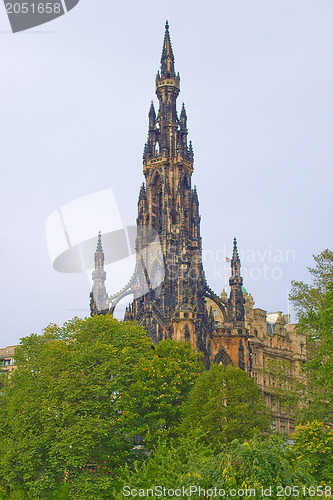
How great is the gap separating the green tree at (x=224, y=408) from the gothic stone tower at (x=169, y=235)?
27590 millimetres

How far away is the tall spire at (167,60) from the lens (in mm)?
102938

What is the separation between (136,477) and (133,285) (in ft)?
189

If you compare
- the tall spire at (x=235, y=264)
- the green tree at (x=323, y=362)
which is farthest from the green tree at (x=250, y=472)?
the tall spire at (x=235, y=264)

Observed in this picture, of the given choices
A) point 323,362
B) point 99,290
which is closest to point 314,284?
point 323,362

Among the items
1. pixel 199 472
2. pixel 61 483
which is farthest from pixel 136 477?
pixel 61 483

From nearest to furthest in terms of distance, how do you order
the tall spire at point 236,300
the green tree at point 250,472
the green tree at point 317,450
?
the green tree at point 250,472, the green tree at point 317,450, the tall spire at point 236,300

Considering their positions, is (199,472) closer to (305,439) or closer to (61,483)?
(305,439)

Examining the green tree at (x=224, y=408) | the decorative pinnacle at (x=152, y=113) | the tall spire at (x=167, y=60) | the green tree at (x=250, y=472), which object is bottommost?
the green tree at (x=250, y=472)

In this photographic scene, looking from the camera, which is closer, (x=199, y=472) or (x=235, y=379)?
(x=199, y=472)

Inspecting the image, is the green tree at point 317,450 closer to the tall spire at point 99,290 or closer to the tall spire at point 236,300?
the tall spire at point 236,300

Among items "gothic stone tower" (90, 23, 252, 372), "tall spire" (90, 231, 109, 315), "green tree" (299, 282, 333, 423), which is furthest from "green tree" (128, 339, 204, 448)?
"tall spire" (90, 231, 109, 315)

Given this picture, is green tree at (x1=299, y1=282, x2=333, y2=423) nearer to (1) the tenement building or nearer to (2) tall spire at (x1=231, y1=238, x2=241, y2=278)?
(1) the tenement building

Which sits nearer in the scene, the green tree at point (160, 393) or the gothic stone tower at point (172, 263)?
the green tree at point (160, 393)

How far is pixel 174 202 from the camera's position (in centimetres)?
9750
